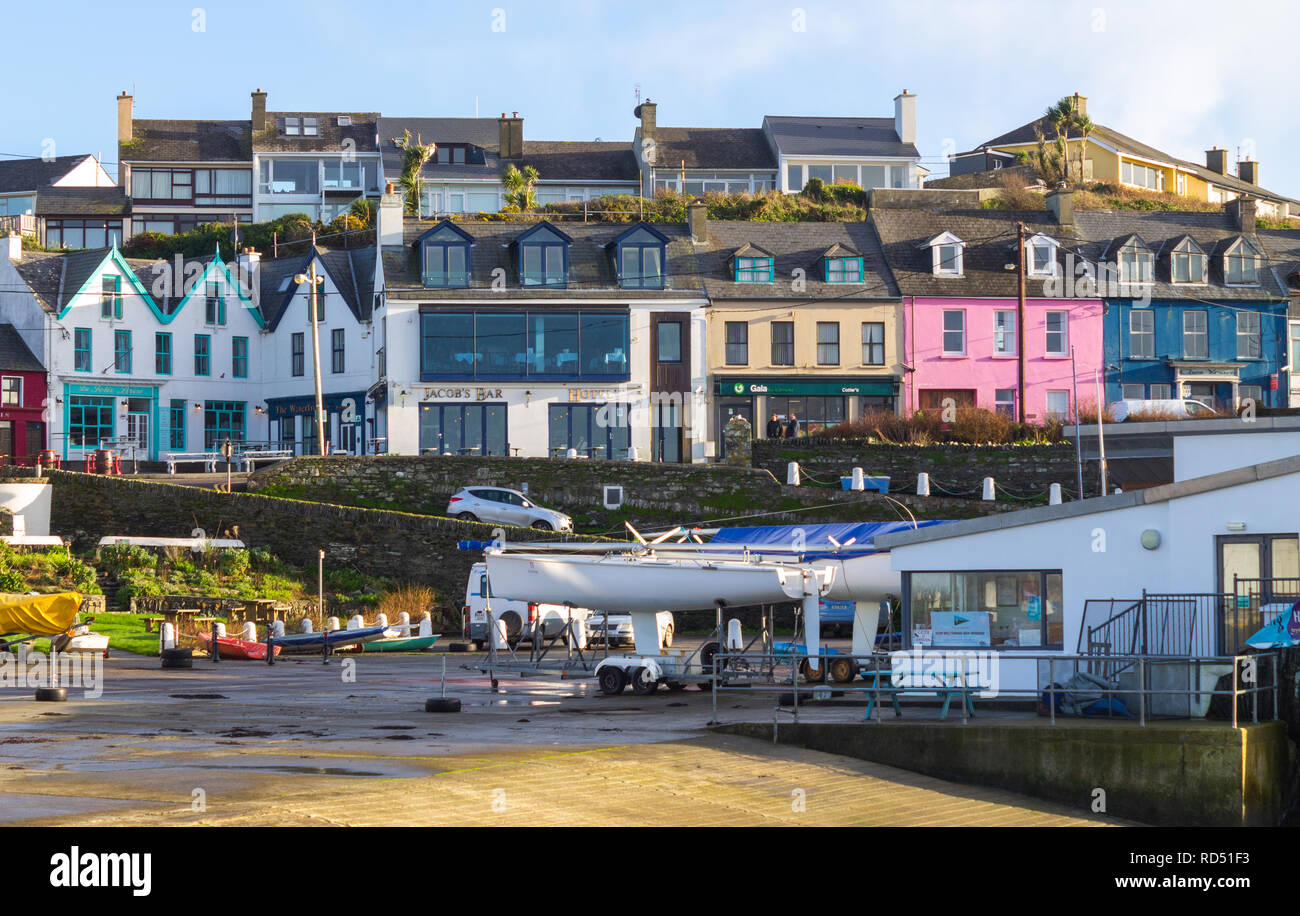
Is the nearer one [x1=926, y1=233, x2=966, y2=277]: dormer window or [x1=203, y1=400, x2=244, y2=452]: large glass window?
[x1=926, y1=233, x2=966, y2=277]: dormer window

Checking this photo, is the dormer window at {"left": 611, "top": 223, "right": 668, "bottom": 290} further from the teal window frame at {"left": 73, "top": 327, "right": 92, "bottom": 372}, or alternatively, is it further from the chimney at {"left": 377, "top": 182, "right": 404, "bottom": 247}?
the teal window frame at {"left": 73, "top": 327, "right": 92, "bottom": 372}

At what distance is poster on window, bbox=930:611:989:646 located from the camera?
2209 centimetres

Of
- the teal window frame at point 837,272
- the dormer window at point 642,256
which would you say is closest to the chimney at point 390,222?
the dormer window at point 642,256

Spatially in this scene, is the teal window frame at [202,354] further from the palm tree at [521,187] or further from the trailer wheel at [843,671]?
the trailer wheel at [843,671]

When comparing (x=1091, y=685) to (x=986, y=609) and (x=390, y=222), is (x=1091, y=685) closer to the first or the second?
(x=986, y=609)

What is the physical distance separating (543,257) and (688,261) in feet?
18.3

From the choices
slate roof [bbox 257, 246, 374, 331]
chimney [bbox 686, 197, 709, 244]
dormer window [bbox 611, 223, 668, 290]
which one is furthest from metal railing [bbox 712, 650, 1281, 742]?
slate roof [bbox 257, 246, 374, 331]

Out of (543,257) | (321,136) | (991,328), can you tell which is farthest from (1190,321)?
(321,136)

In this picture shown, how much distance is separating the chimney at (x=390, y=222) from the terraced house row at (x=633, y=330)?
7 centimetres

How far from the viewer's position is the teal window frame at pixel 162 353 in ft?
201

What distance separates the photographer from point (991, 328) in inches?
2293

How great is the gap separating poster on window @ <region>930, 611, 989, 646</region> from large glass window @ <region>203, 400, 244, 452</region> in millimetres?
44924

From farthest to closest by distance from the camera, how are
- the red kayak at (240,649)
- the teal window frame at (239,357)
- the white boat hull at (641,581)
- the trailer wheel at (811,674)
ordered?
1. the teal window frame at (239,357)
2. the red kayak at (240,649)
3. the trailer wheel at (811,674)
4. the white boat hull at (641,581)
